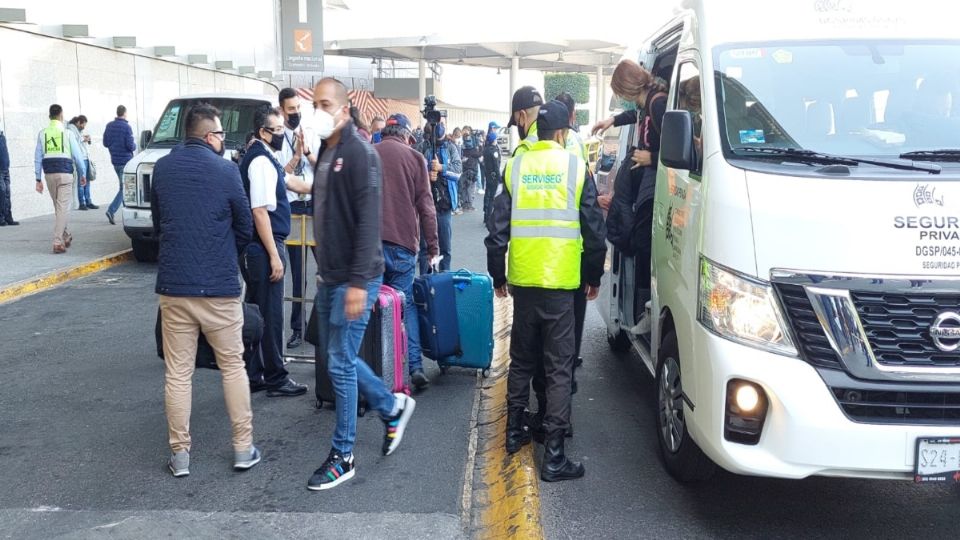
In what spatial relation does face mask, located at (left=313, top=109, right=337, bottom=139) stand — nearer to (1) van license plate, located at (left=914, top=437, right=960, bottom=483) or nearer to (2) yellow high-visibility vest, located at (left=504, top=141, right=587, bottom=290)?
(2) yellow high-visibility vest, located at (left=504, top=141, right=587, bottom=290)

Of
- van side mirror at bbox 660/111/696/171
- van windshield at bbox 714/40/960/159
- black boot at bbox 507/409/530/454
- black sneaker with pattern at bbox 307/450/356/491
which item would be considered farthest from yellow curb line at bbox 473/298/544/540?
van windshield at bbox 714/40/960/159

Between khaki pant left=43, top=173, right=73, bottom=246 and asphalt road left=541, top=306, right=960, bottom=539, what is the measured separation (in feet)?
29.9

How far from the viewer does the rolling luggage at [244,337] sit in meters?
4.78

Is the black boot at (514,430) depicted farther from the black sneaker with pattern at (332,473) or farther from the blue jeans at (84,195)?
the blue jeans at (84,195)

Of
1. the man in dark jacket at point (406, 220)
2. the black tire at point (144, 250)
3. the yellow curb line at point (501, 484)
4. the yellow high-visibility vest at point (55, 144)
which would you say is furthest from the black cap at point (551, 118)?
the yellow high-visibility vest at point (55, 144)

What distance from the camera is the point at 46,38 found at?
1672 cm

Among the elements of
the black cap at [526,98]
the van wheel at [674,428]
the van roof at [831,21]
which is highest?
the van roof at [831,21]

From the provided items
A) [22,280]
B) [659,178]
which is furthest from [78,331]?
[659,178]

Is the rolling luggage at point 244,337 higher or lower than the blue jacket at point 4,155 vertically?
lower

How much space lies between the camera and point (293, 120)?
7.29 m

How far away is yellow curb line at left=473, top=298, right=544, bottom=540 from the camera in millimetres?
4105

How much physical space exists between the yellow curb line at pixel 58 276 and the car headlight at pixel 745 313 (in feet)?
26.4

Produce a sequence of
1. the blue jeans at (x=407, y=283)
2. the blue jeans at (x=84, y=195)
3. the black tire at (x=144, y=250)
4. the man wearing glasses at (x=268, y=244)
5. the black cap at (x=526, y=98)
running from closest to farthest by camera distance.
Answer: the man wearing glasses at (x=268, y=244) < the black cap at (x=526, y=98) < the blue jeans at (x=407, y=283) < the black tire at (x=144, y=250) < the blue jeans at (x=84, y=195)

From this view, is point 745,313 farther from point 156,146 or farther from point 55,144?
point 55,144
